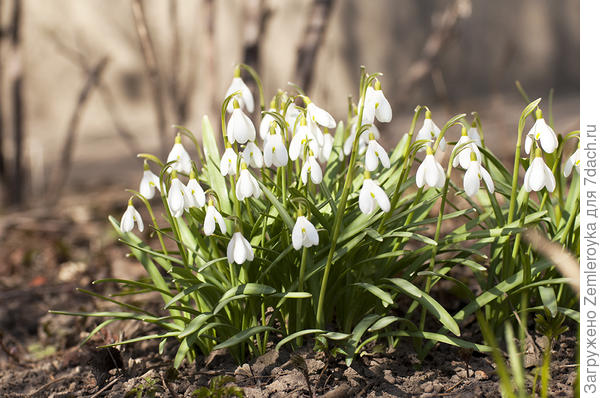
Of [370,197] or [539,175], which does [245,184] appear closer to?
[370,197]

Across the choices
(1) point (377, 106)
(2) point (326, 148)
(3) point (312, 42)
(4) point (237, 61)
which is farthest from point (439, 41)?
(4) point (237, 61)

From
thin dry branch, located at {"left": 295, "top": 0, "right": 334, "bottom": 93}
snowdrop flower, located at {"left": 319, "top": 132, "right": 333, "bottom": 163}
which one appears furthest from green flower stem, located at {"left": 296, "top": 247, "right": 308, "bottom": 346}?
thin dry branch, located at {"left": 295, "top": 0, "right": 334, "bottom": 93}

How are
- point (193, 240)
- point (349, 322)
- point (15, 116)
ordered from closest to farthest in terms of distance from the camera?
point (349, 322) → point (193, 240) → point (15, 116)

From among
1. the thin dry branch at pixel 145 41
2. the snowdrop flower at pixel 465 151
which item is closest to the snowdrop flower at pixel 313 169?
the snowdrop flower at pixel 465 151

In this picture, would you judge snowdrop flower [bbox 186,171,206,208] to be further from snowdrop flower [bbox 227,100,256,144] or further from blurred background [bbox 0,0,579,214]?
blurred background [bbox 0,0,579,214]

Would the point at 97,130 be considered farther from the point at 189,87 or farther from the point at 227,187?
the point at 227,187

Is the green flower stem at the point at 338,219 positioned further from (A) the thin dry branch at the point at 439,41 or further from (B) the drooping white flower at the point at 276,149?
(A) the thin dry branch at the point at 439,41

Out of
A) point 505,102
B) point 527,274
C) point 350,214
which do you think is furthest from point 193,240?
point 505,102
